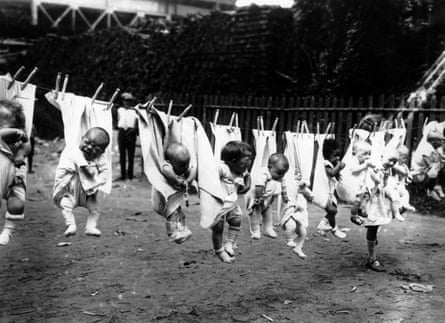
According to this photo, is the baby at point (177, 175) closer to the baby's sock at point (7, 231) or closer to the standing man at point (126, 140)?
the baby's sock at point (7, 231)

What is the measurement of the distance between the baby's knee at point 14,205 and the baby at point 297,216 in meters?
1.72

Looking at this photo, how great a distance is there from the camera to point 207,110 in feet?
30.6

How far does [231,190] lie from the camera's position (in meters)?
3.54

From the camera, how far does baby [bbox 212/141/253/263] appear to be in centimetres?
346

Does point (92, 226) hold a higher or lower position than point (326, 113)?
lower

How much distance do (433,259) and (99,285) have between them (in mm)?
3423

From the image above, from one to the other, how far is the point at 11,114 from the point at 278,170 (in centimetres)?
174

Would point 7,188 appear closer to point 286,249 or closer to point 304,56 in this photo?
point 286,249

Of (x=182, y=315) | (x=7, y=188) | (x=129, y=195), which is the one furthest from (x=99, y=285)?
(x=129, y=195)

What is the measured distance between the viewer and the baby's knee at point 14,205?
10.6ft

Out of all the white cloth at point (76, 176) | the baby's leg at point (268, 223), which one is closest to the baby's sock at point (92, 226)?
the white cloth at point (76, 176)

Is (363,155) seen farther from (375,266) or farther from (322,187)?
(375,266)

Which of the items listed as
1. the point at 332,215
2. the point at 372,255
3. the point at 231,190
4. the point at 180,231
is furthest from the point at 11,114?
the point at 372,255

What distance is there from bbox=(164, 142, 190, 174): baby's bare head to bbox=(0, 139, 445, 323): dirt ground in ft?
3.95
